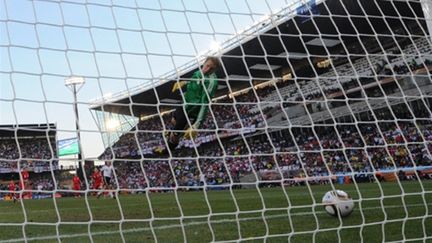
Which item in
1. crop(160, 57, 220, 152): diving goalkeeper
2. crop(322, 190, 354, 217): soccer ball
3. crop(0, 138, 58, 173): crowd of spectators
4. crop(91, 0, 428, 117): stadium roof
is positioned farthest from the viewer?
crop(322, 190, 354, 217): soccer ball

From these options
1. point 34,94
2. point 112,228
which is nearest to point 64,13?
point 34,94

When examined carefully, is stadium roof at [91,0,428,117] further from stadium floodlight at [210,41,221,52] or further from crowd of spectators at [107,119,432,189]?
crowd of spectators at [107,119,432,189]

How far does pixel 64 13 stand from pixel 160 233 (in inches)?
85.1

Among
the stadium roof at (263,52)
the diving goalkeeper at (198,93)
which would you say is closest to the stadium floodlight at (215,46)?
the stadium roof at (263,52)

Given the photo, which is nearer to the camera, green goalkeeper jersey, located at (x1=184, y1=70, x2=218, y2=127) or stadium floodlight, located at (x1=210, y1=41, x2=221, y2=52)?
green goalkeeper jersey, located at (x1=184, y1=70, x2=218, y2=127)

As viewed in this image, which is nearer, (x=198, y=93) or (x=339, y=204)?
(x=198, y=93)

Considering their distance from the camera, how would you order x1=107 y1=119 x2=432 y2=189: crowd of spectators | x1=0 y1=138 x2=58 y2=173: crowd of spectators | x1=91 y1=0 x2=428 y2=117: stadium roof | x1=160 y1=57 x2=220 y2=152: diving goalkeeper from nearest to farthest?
x1=0 y1=138 x2=58 y2=173: crowd of spectators, x1=160 y1=57 x2=220 y2=152: diving goalkeeper, x1=91 y1=0 x2=428 y2=117: stadium roof, x1=107 y1=119 x2=432 y2=189: crowd of spectators

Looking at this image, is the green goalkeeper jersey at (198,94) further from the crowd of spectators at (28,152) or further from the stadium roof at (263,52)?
the crowd of spectators at (28,152)

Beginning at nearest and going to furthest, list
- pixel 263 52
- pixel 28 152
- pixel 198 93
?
pixel 198 93, pixel 263 52, pixel 28 152

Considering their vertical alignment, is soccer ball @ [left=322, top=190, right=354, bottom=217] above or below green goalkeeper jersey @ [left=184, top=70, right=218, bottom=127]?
below

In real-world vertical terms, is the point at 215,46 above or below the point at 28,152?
below

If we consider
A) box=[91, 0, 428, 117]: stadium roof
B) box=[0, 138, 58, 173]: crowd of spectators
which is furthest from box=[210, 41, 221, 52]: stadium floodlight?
box=[0, 138, 58, 173]: crowd of spectators

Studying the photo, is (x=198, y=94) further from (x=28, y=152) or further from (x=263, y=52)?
(x=28, y=152)

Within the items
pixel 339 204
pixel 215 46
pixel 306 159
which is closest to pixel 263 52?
pixel 215 46
